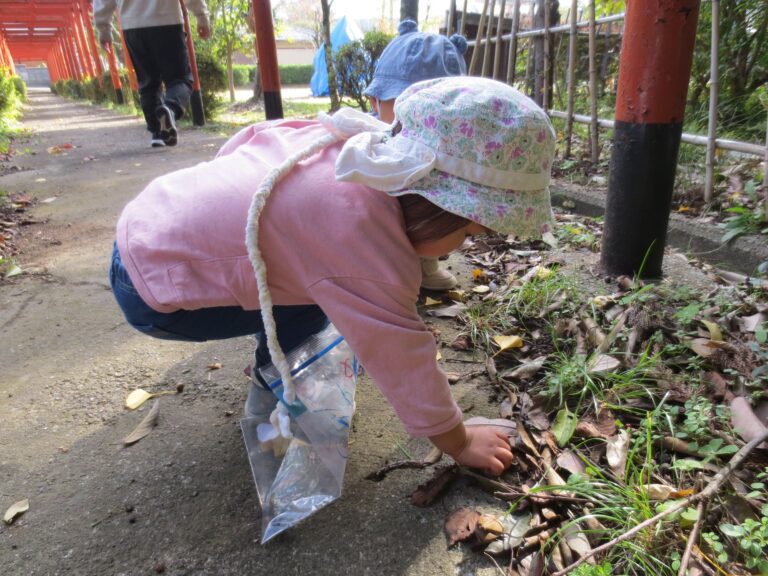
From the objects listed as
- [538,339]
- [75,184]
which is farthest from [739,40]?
[75,184]

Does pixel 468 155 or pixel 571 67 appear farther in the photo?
pixel 571 67

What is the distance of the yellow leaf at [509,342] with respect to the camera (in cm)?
165

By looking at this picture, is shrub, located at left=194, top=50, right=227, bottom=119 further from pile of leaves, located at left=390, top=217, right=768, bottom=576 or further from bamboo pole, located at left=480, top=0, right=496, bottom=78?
pile of leaves, located at left=390, top=217, right=768, bottom=576

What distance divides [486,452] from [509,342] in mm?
552

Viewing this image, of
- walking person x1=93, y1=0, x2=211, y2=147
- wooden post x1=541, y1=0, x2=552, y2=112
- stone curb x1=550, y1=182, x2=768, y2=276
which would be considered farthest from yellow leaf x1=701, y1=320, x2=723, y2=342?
walking person x1=93, y1=0, x2=211, y2=147

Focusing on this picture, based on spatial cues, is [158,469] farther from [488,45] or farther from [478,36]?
[478,36]

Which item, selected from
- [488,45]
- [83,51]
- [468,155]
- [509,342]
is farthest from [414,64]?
[83,51]

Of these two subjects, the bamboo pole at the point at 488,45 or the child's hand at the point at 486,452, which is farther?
the bamboo pole at the point at 488,45

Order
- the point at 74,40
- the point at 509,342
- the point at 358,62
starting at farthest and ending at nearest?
the point at 74,40
the point at 358,62
the point at 509,342

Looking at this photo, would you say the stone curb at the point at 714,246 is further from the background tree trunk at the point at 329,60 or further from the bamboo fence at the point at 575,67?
the background tree trunk at the point at 329,60

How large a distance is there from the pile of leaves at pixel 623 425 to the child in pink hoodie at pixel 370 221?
156 mm

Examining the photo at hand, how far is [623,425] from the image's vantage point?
1.26m

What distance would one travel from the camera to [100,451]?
1314mm

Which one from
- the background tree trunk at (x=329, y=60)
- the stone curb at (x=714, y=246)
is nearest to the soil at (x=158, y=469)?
the stone curb at (x=714, y=246)
